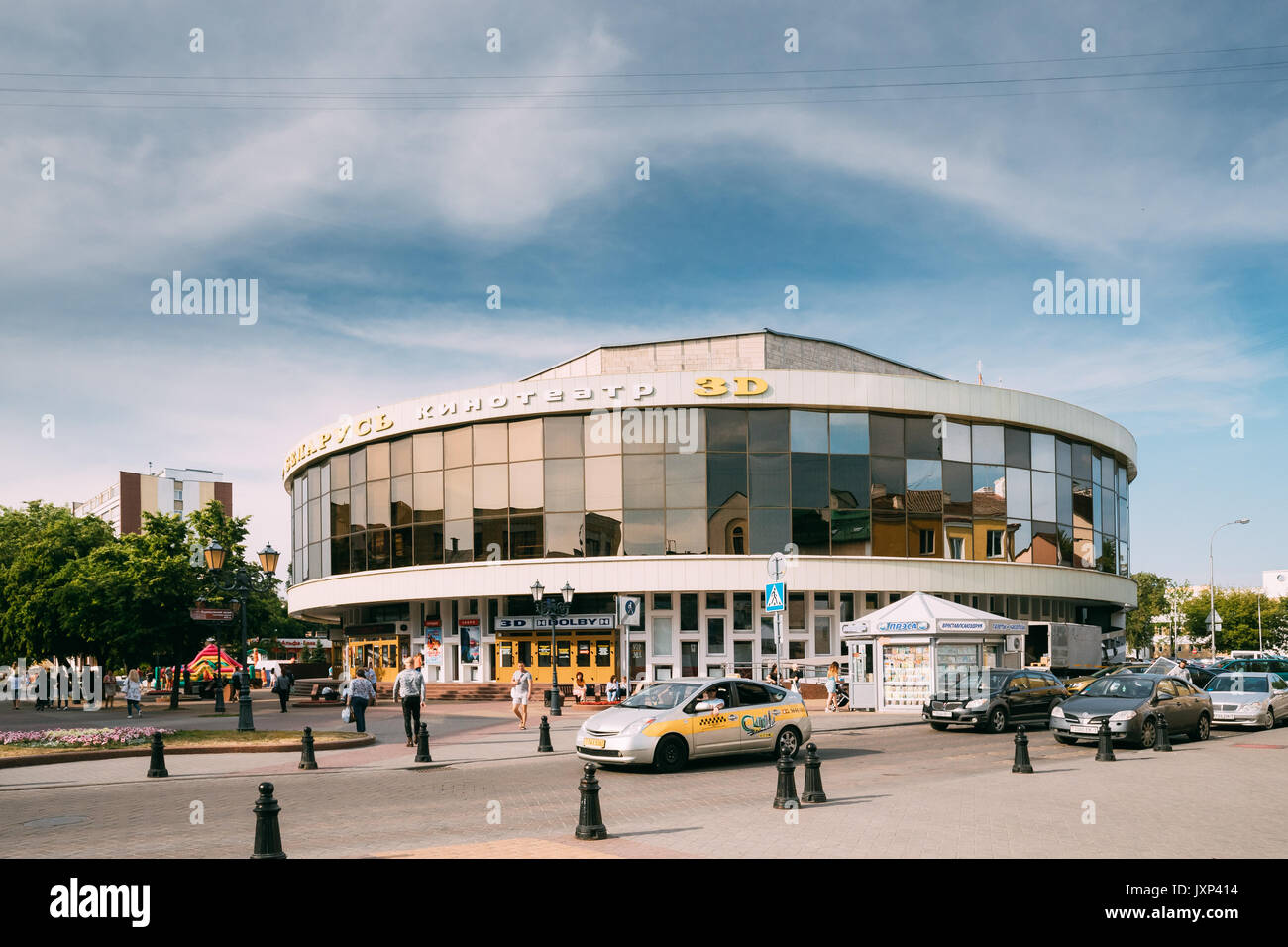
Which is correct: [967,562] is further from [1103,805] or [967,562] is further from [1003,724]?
[1103,805]

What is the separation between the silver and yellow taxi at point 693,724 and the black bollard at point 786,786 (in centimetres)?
468

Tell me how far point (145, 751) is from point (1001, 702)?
19413 millimetres

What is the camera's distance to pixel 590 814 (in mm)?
10953

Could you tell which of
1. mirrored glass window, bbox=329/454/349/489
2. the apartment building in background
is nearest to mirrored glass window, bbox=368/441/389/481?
mirrored glass window, bbox=329/454/349/489

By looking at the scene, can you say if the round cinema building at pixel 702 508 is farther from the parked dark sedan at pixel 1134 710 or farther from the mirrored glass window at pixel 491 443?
the parked dark sedan at pixel 1134 710

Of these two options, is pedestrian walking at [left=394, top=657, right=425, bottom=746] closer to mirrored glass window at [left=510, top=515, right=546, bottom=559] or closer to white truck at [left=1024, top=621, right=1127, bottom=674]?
mirrored glass window at [left=510, top=515, right=546, bottom=559]

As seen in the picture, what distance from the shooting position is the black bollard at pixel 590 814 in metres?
10.9

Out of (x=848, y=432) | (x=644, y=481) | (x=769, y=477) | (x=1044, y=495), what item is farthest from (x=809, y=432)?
(x=1044, y=495)

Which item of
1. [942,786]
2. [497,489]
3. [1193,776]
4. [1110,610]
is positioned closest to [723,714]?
[942,786]

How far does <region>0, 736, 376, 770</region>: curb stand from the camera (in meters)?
19.8

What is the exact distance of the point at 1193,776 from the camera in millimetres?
16438

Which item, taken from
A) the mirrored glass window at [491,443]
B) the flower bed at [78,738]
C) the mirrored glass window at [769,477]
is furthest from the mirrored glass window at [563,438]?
the flower bed at [78,738]

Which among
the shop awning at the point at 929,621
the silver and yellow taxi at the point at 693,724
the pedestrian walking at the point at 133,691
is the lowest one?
the pedestrian walking at the point at 133,691

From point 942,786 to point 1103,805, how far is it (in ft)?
8.48
